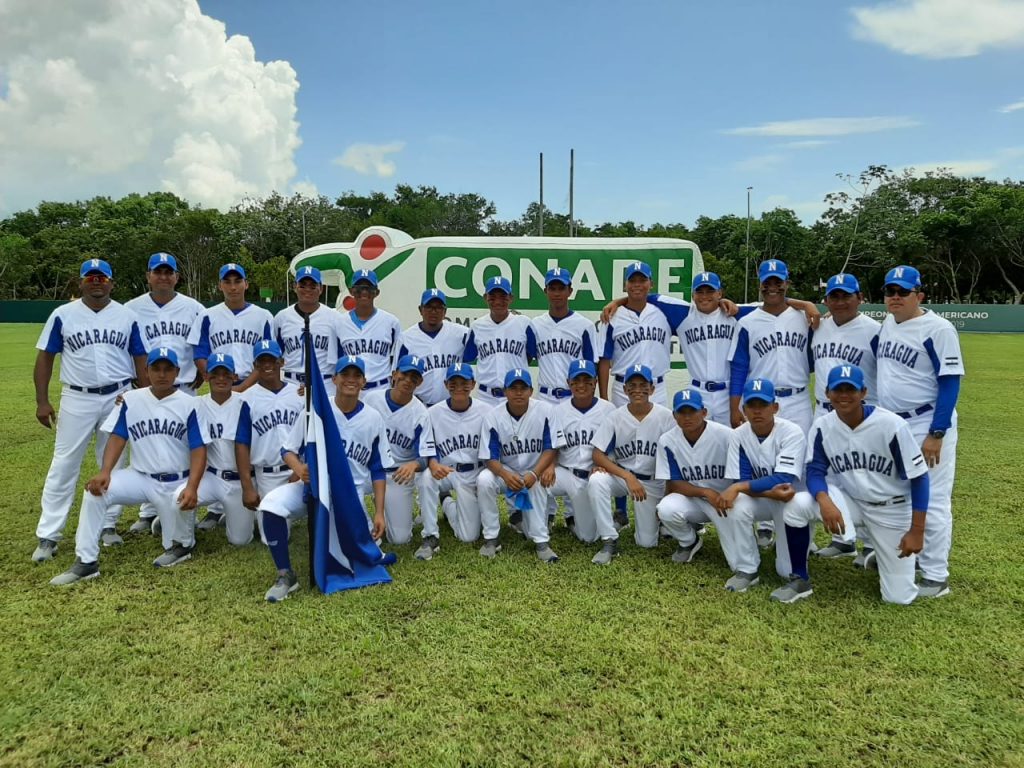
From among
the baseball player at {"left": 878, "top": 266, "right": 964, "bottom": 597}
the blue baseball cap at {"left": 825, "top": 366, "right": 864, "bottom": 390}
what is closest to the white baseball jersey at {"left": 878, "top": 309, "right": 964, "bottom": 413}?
the baseball player at {"left": 878, "top": 266, "right": 964, "bottom": 597}

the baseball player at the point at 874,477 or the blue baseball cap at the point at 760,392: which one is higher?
the blue baseball cap at the point at 760,392

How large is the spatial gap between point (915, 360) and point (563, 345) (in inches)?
112

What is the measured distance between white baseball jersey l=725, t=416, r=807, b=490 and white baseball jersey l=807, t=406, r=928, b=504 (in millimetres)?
108

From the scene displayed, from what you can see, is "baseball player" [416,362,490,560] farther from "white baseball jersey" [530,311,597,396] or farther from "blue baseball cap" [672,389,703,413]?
"blue baseball cap" [672,389,703,413]

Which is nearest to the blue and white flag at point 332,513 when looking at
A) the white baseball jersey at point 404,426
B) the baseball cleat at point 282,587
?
the baseball cleat at point 282,587

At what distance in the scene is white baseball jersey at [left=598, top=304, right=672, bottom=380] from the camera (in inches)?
240

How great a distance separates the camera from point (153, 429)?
5.08 m

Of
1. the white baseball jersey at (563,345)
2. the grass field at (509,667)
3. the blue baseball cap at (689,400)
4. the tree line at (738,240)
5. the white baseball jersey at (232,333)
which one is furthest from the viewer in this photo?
the tree line at (738,240)

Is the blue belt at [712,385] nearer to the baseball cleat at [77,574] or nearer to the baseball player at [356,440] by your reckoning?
the baseball player at [356,440]

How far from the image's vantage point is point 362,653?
3.70m

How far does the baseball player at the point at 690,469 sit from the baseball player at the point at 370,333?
2.61 m

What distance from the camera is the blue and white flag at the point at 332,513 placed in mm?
4535

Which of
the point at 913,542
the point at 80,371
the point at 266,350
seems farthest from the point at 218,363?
the point at 913,542

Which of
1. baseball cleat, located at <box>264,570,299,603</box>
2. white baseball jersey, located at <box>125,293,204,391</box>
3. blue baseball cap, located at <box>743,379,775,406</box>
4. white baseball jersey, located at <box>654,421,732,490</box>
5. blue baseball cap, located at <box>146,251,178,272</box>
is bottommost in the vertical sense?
baseball cleat, located at <box>264,570,299,603</box>
